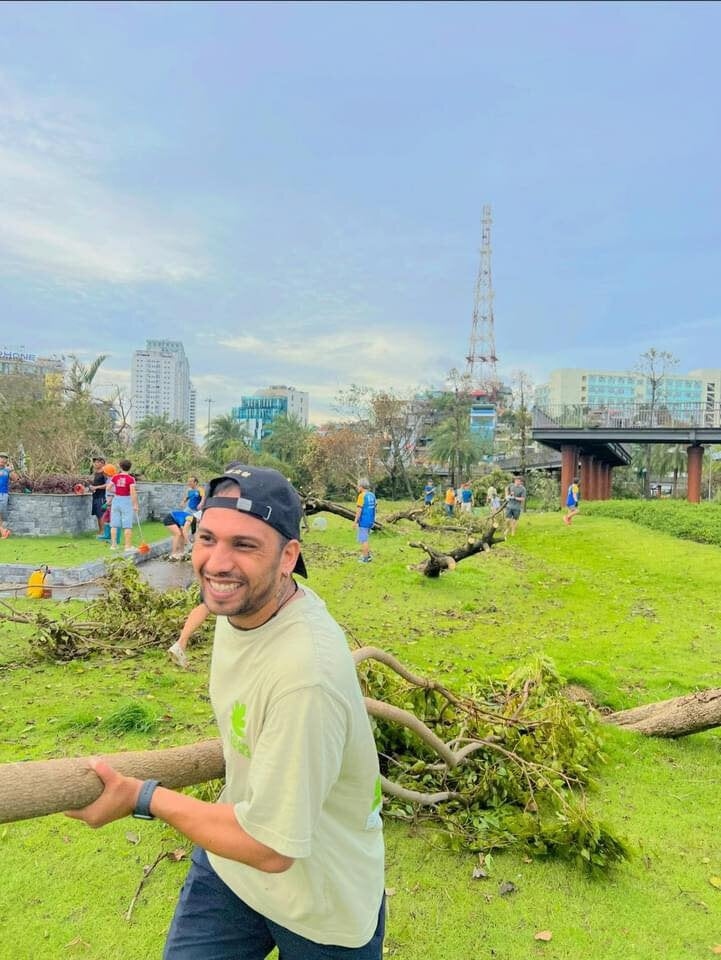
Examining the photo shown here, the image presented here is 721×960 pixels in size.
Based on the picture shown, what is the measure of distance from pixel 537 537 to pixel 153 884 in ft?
54.7

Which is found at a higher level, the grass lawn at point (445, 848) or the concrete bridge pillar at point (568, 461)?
the concrete bridge pillar at point (568, 461)

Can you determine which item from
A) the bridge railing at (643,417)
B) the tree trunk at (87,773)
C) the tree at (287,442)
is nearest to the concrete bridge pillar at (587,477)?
the bridge railing at (643,417)

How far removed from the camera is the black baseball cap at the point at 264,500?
5.34 feet

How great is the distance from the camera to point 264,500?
1636mm

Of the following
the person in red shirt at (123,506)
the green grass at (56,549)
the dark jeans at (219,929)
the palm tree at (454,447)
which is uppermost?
the palm tree at (454,447)

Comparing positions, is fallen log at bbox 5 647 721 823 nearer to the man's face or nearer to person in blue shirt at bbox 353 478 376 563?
the man's face

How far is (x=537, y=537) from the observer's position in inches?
730

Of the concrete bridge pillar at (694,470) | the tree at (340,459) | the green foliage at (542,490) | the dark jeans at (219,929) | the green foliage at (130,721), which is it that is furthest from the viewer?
the tree at (340,459)

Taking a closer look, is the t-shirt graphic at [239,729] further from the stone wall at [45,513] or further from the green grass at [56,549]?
the stone wall at [45,513]

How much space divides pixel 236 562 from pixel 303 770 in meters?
0.52

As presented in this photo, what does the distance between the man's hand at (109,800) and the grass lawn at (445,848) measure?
162cm

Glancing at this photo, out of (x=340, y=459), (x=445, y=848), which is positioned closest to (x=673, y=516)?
(x=445, y=848)

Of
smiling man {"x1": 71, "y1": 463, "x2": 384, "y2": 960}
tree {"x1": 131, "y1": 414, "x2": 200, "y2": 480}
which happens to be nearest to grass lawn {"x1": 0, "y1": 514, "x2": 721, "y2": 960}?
smiling man {"x1": 71, "y1": 463, "x2": 384, "y2": 960}

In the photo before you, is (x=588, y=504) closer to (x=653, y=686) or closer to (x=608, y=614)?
(x=608, y=614)
